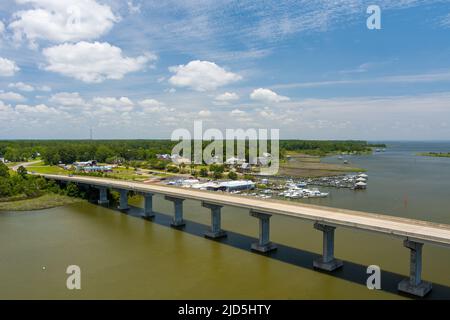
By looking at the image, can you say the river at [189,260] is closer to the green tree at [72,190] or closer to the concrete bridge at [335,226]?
the concrete bridge at [335,226]

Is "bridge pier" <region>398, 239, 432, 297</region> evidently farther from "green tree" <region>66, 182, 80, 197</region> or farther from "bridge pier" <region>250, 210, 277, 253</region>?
"green tree" <region>66, 182, 80, 197</region>

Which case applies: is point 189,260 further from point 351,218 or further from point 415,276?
point 415,276

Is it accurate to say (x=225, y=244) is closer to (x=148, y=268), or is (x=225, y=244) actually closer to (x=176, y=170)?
(x=148, y=268)

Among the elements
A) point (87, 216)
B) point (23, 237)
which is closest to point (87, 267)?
point (23, 237)

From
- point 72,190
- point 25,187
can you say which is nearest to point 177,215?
point 72,190

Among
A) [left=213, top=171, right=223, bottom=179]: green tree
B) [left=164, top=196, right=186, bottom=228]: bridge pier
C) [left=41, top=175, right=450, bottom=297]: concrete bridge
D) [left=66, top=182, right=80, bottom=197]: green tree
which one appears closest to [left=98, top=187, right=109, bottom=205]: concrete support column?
[left=66, top=182, right=80, bottom=197]: green tree

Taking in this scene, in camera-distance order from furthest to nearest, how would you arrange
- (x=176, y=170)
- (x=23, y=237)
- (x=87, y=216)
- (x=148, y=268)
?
(x=176, y=170), (x=87, y=216), (x=23, y=237), (x=148, y=268)
